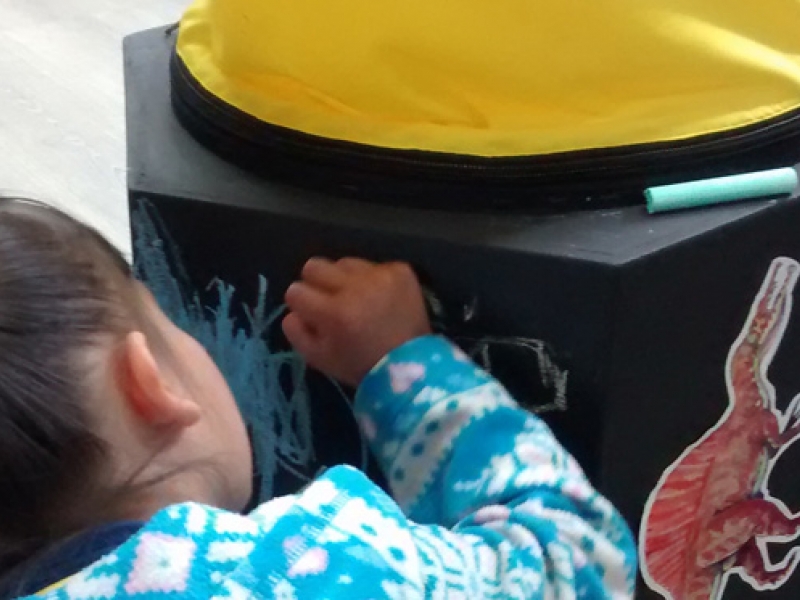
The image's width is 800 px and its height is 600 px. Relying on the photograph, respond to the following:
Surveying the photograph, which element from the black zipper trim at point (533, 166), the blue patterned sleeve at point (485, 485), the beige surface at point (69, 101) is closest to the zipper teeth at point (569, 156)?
the black zipper trim at point (533, 166)

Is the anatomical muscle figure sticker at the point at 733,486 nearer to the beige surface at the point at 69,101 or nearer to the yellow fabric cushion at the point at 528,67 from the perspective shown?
the yellow fabric cushion at the point at 528,67

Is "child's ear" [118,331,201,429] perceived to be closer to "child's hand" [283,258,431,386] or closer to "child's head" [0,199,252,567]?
"child's head" [0,199,252,567]

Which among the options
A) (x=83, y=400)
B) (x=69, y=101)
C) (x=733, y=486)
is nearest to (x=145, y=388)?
(x=83, y=400)

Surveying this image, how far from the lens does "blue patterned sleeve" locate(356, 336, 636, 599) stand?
22.3 inches

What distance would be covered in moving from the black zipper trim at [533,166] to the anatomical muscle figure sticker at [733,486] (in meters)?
0.07

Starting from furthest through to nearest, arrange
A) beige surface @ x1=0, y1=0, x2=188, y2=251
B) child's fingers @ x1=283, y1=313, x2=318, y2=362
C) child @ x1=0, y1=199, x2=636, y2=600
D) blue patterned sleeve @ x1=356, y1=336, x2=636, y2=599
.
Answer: beige surface @ x1=0, y1=0, x2=188, y2=251 → child's fingers @ x1=283, y1=313, x2=318, y2=362 → blue patterned sleeve @ x1=356, y1=336, x2=636, y2=599 → child @ x1=0, y1=199, x2=636, y2=600

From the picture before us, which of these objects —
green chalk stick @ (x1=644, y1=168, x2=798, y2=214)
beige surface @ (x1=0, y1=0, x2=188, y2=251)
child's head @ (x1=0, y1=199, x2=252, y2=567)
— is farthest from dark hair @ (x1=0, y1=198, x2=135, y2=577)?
beige surface @ (x1=0, y1=0, x2=188, y2=251)

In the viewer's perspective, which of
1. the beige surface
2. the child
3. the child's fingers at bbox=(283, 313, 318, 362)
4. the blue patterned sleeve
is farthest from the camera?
the beige surface

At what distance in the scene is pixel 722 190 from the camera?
620 mm

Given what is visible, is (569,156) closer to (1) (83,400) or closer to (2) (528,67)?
(2) (528,67)

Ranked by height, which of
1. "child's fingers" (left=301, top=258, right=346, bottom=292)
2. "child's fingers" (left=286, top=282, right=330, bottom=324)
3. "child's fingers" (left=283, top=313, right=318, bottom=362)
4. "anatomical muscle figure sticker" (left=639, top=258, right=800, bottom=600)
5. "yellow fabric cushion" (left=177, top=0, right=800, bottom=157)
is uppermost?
"yellow fabric cushion" (left=177, top=0, right=800, bottom=157)

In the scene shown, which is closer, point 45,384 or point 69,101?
point 45,384

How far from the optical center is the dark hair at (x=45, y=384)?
47 centimetres

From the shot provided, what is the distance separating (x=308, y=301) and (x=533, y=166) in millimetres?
149
